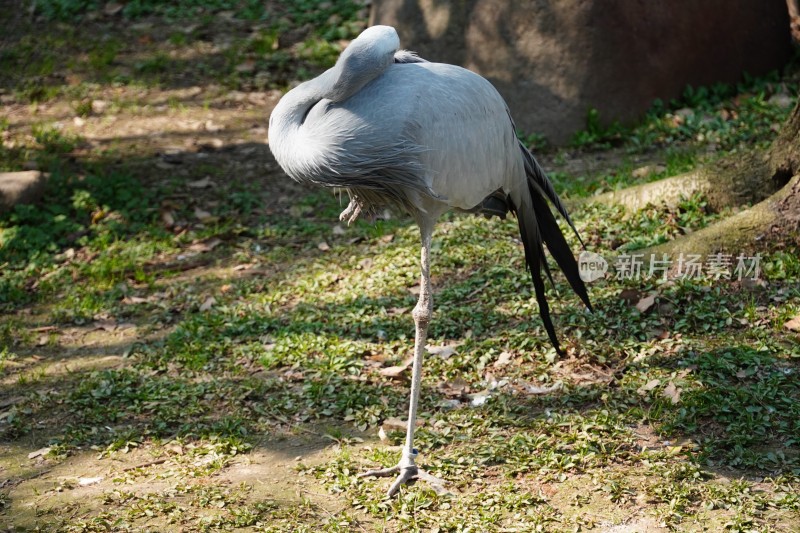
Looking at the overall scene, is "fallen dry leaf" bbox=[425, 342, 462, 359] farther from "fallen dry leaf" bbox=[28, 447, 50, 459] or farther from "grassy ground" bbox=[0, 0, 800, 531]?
"fallen dry leaf" bbox=[28, 447, 50, 459]

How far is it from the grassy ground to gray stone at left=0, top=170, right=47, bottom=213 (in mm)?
111

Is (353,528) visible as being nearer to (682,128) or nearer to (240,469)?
(240,469)

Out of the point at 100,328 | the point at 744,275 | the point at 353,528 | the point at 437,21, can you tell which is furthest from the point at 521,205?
the point at 437,21

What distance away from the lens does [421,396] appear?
4.68m

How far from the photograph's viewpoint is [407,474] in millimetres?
4004

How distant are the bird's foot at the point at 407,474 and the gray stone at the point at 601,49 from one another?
410cm

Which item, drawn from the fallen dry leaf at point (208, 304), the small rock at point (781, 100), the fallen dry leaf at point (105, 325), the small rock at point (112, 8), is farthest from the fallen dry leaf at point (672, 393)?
the small rock at point (112, 8)

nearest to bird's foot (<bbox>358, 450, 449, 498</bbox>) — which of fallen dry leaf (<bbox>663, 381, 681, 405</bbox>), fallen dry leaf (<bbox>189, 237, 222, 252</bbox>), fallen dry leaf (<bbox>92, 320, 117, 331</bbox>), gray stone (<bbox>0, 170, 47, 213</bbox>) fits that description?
fallen dry leaf (<bbox>663, 381, 681, 405</bbox>)

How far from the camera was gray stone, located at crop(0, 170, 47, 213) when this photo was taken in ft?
22.7

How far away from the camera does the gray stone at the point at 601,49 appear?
7.27 metres

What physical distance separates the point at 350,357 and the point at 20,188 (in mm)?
3444

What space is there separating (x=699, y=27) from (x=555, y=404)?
14.0 feet

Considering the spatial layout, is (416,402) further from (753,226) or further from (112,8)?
(112,8)

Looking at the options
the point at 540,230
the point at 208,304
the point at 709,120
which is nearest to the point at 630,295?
the point at 540,230
